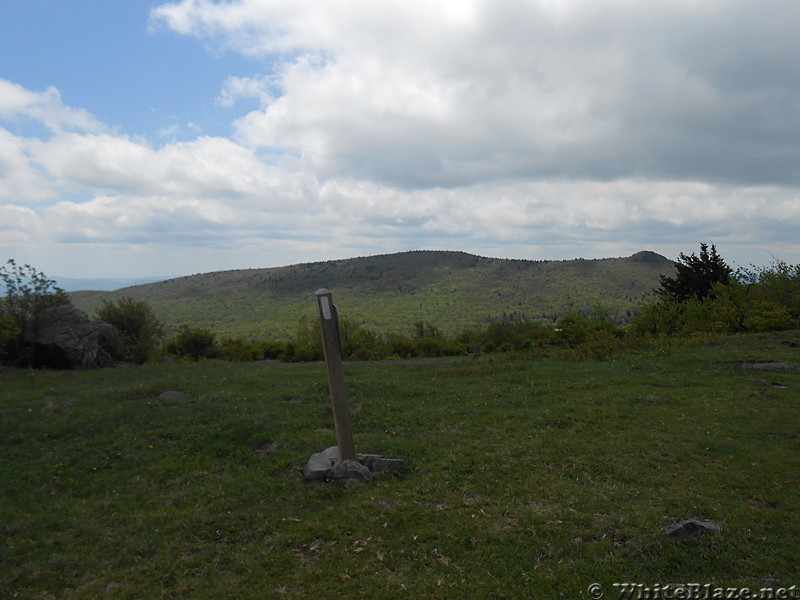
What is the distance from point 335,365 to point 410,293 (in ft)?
523

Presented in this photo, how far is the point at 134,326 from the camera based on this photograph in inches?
1254

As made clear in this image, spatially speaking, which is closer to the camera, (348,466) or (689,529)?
(689,529)

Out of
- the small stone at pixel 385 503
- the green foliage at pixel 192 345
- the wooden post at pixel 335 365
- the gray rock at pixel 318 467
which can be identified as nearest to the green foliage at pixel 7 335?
the green foliage at pixel 192 345

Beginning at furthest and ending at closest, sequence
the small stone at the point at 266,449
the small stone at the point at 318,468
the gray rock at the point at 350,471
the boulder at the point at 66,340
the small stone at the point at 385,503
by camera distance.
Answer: the boulder at the point at 66,340 → the small stone at the point at 266,449 → the small stone at the point at 318,468 → the gray rock at the point at 350,471 → the small stone at the point at 385,503

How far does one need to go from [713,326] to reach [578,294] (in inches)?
4307

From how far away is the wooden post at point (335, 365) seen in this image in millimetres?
9836

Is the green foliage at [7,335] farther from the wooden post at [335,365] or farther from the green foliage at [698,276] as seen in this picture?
the green foliage at [698,276]

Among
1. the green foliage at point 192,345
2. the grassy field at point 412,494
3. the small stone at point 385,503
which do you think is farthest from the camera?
the green foliage at point 192,345

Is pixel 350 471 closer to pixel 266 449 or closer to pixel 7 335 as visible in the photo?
pixel 266 449

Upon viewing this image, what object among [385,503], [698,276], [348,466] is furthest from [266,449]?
[698,276]

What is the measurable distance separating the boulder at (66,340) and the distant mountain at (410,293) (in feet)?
252

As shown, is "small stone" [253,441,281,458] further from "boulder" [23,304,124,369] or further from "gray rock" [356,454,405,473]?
"boulder" [23,304,124,369]

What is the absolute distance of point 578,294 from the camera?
13500 cm

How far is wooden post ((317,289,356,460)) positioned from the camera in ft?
32.3
